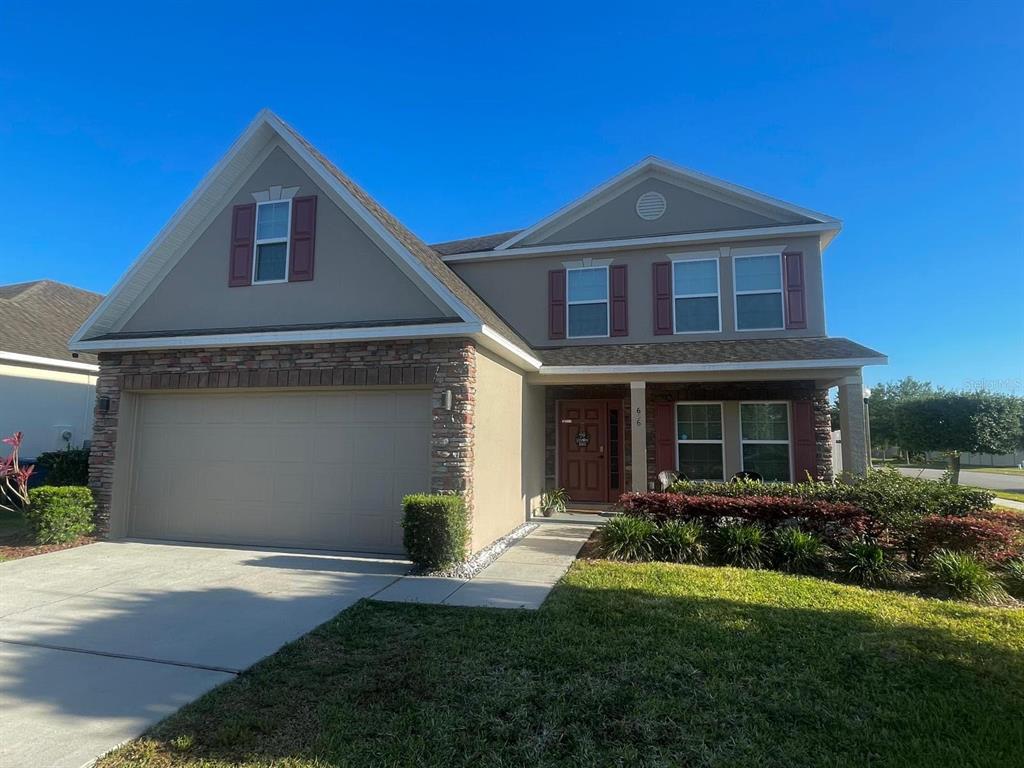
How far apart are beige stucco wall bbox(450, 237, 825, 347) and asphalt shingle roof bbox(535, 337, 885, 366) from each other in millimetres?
265

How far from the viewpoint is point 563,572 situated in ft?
22.9

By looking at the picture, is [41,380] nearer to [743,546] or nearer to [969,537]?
[743,546]

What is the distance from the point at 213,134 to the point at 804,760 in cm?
1537

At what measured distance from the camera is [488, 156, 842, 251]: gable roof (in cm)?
1115

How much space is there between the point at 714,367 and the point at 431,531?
5780 mm

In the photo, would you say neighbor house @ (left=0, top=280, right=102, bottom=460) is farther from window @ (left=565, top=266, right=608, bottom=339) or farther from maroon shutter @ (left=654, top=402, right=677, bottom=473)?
maroon shutter @ (left=654, top=402, right=677, bottom=473)

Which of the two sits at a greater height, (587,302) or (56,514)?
(587,302)

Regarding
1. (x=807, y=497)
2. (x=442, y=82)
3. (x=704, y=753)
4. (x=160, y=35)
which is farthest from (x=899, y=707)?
(x=160, y=35)

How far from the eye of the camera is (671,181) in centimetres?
1192

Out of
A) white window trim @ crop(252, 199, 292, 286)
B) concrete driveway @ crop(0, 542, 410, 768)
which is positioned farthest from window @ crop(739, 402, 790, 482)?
white window trim @ crop(252, 199, 292, 286)

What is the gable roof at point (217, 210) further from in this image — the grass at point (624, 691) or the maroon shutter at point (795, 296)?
the maroon shutter at point (795, 296)

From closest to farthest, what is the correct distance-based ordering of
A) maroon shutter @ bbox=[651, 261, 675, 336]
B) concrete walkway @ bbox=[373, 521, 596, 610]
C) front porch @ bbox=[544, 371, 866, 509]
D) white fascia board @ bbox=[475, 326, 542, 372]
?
1. concrete walkway @ bbox=[373, 521, 596, 610]
2. white fascia board @ bbox=[475, 326, 542, 372]
3. front porch @ bbox=[544, 371, 866, 509]
4. maroon shutter @ bbox=[651, 261, 675, 336]

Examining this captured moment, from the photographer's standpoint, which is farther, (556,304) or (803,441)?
(556,304)

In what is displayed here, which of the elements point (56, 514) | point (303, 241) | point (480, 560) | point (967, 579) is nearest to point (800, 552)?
point (967, 579)
